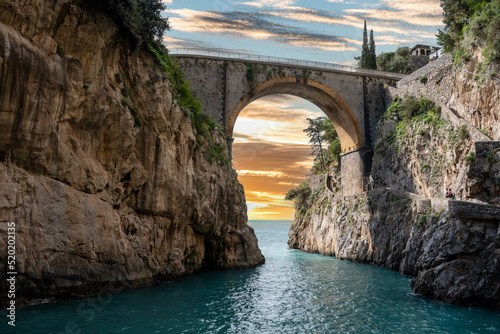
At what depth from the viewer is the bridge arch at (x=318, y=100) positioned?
98.8ft

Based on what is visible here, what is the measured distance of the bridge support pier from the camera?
33.0 m

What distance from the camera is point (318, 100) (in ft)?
112

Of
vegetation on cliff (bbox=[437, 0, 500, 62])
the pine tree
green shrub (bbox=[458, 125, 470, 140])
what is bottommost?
green shrub (bbox=[458, 125, 470, 140])

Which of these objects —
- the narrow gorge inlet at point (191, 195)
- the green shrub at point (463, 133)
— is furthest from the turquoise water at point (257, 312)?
the green shrub at point (463, 133)

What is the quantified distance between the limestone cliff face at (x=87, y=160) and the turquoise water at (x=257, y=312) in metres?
1.31

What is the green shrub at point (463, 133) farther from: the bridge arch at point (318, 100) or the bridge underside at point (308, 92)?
the bridge arch at point (318, 100)

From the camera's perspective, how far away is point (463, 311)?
13.0m

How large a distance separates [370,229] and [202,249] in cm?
1247

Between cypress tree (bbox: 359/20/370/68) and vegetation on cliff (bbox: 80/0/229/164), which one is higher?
cypress tree (bbox: 359/20/370/68)

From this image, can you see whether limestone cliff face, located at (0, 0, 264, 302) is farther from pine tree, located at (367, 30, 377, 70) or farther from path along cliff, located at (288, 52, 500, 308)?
pine tree, located at (367, 30, 377, 70)

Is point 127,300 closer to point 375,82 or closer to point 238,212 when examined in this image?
point 238,212

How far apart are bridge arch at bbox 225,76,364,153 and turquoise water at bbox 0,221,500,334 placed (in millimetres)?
15071

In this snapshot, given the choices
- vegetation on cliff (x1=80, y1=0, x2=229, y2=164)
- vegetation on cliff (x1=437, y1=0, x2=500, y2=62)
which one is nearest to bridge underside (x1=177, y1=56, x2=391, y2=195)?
vegetation on cliff (x1=80, y1=0, x2=229, y2=164)

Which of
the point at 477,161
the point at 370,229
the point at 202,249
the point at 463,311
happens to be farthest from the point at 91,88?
the point at 370,229
